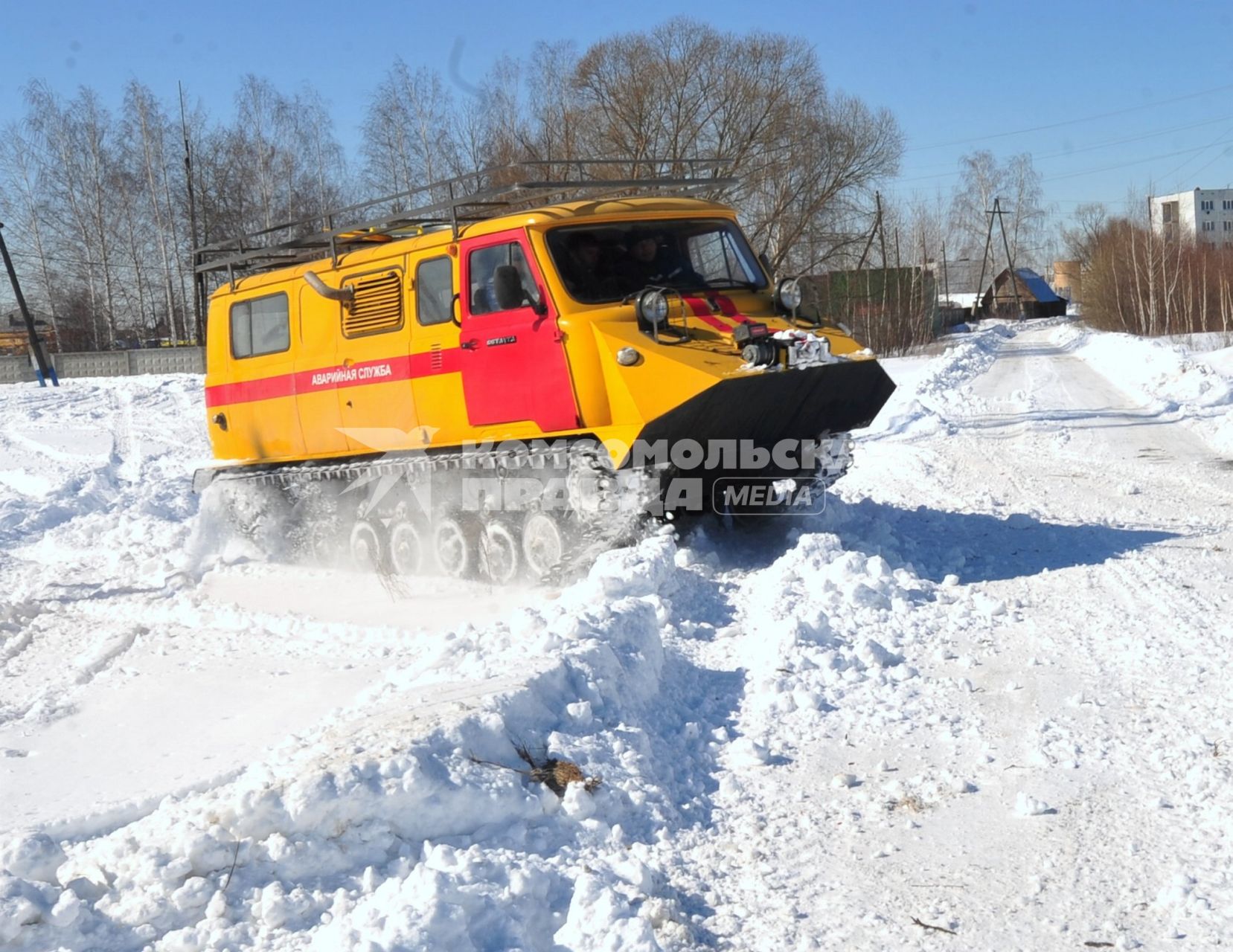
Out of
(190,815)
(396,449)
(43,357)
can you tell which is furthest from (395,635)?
(43,357)

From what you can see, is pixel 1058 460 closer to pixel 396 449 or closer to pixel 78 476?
pixel 396 449

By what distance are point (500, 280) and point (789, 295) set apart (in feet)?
7.08

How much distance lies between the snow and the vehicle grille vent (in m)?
2.10

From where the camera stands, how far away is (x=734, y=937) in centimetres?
339

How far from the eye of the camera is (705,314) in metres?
8.11

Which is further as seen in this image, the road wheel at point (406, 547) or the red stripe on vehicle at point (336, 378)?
the road wheel at point (406, 547)

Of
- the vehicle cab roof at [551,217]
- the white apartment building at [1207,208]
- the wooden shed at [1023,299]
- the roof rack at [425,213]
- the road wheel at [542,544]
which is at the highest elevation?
the white apartment building at [1207,208]

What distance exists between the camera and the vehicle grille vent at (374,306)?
929 centimetres

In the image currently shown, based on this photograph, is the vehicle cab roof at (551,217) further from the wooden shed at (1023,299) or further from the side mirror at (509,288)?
the wooden shed at (1023,299)

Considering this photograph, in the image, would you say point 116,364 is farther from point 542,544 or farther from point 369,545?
point 542,544

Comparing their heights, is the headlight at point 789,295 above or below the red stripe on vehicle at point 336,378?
above

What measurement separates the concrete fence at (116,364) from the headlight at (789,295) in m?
27.8

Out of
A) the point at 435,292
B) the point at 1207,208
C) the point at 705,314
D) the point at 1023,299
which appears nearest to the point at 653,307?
the point at 705,314

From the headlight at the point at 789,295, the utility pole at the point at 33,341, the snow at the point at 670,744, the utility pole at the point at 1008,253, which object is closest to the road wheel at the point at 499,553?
the snow at the point at 670,744
